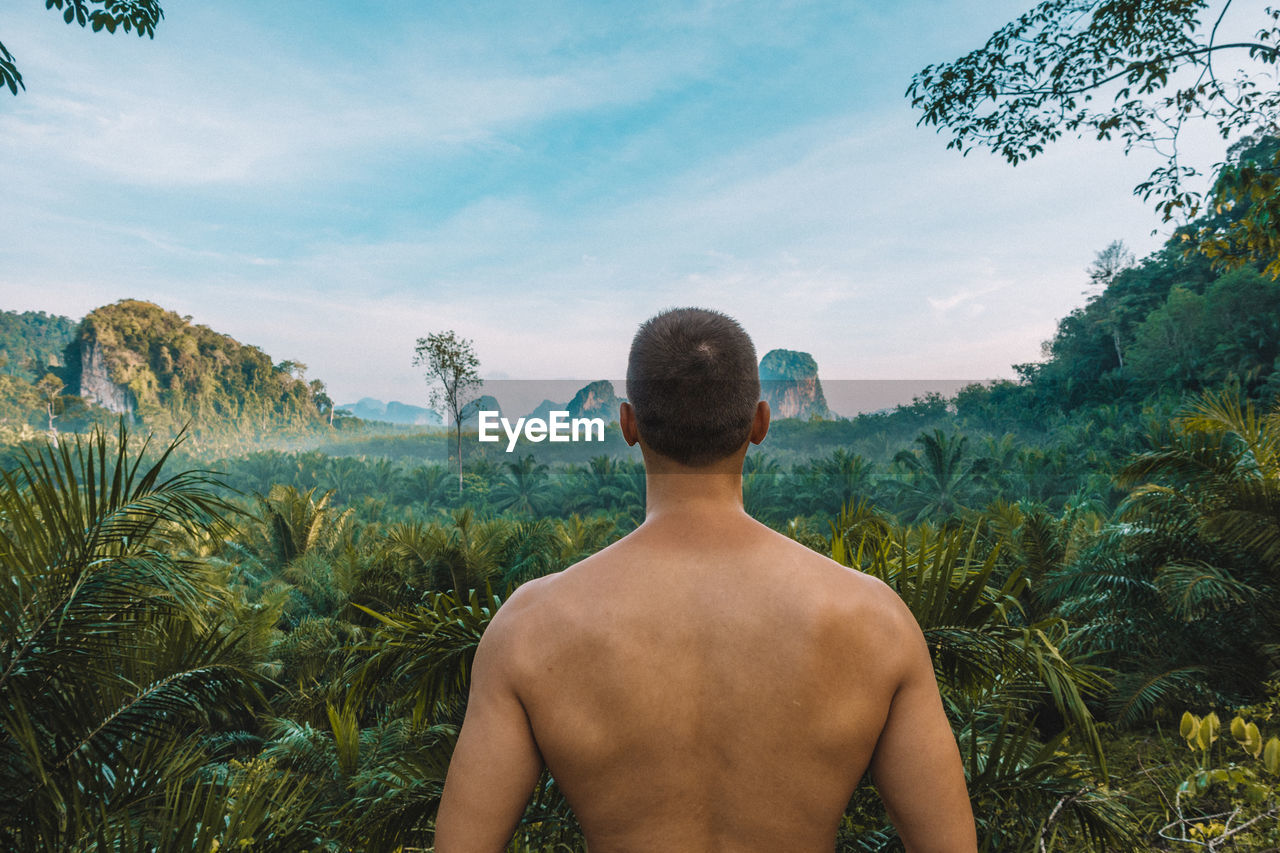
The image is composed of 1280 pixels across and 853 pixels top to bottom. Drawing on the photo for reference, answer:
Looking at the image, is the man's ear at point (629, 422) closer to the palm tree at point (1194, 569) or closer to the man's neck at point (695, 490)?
the man's neck at point (695, 490)

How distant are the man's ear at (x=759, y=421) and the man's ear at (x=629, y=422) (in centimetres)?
1

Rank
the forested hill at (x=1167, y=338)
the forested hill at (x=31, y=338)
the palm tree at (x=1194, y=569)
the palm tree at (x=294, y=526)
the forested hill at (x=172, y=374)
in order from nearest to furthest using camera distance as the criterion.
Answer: the palm tree at (x=1194, y=569) < the palm tree at (x=294, y=526) < the forested hill at (x=1167, y=338) < the forested hill at (x=172, y=374) < the forested hill at (x=31, y=338)

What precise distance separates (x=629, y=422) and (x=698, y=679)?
15.8 inches

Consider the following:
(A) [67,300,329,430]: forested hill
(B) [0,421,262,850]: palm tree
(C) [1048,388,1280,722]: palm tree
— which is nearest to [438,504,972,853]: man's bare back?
(B) [0,421,262,850]: palm tree

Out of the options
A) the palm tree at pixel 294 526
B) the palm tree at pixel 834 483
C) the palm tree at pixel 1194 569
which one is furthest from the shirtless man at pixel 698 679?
the palm tree at pixel 834 483

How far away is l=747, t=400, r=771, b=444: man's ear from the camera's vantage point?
1.11 meters

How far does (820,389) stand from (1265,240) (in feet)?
179

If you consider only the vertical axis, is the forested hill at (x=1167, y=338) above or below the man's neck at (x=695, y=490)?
above

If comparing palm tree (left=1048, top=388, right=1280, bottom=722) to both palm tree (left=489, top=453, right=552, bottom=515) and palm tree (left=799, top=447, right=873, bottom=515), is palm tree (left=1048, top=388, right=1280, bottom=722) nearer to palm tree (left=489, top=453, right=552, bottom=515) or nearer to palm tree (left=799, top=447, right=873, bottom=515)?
palm tree (left=799, top=447, right=873, bottom=515)

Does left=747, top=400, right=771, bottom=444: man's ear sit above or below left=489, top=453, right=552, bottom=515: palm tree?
above

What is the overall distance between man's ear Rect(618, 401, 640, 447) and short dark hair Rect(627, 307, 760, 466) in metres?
0.02

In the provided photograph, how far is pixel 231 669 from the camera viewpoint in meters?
2.90

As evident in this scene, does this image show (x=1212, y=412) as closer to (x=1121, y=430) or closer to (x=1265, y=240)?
(x=1265, y=240)

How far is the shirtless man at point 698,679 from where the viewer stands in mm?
1030
